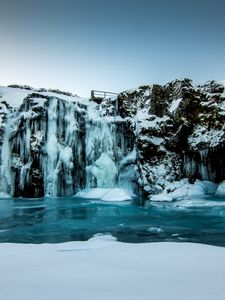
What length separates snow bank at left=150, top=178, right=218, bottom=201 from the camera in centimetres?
1905

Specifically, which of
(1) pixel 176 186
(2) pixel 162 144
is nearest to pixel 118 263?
(1) pixel 176 186

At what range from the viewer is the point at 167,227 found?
868cm

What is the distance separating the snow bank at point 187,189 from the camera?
19.0 metres

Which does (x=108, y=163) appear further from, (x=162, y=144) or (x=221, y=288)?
(x=221, y=288)

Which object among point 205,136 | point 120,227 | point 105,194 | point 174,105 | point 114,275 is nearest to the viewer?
point 114,275

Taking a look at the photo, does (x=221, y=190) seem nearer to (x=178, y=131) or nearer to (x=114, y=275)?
(x=178, y=131)

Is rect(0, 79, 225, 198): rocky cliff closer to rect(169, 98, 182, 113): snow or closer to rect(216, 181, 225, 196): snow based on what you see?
rect(169, 98, 182, 113): snow

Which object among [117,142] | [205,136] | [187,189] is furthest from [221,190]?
[117,142]

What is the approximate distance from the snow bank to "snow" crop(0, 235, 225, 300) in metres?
15.3

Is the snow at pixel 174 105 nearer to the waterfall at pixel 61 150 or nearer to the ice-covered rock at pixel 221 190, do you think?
the waterfall at pixel 61 150

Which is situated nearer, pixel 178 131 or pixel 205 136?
pixel 205 136

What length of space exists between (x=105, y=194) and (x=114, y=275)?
55.4 ft

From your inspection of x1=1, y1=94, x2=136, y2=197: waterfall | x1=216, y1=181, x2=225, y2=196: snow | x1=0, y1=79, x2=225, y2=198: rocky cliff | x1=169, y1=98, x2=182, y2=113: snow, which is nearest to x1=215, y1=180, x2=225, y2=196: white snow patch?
x1=216, y1=181, x2=225, y2=196: snow

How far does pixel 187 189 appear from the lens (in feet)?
64.6
